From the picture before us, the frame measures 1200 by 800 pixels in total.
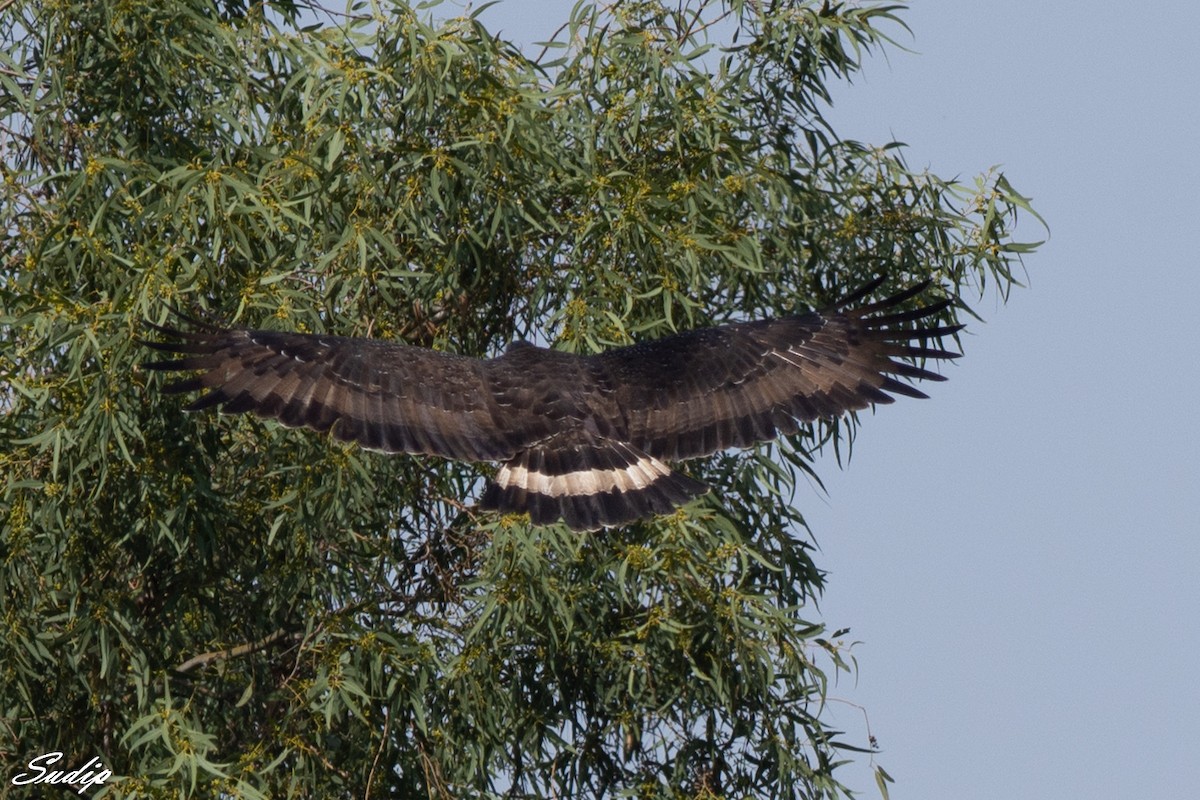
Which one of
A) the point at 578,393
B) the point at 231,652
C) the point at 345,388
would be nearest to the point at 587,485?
the point at 578,393

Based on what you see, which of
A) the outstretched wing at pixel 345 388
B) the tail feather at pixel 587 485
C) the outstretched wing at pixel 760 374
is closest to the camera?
the tail feather at pixel 587 485

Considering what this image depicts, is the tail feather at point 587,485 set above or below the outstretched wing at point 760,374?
below

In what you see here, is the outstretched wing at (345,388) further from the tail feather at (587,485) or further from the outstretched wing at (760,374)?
the outstretched wing at (760,374)

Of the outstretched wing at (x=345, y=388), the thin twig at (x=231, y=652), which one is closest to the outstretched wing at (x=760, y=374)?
the outstretched wing at (x=345, y=388)

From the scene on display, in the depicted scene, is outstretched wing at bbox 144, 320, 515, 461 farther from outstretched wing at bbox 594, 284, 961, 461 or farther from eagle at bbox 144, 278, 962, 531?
outstretched wing at bbox 594, 284, 961, 461

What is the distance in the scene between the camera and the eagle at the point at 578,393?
7.21 meters

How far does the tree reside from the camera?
738cm

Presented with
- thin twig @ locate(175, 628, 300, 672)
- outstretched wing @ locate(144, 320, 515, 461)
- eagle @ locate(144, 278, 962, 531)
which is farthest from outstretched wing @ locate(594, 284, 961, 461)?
thin twig @ locate(175, 628, 300, 672)

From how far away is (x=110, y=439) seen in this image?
7414 millimetres

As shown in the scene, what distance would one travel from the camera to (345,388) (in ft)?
24.0

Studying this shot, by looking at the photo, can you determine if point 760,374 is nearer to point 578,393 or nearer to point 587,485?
point 578,393

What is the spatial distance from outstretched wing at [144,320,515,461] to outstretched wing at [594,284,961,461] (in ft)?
1.87

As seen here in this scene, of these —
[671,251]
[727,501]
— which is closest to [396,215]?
[671,251]

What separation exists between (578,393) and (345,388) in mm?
810
